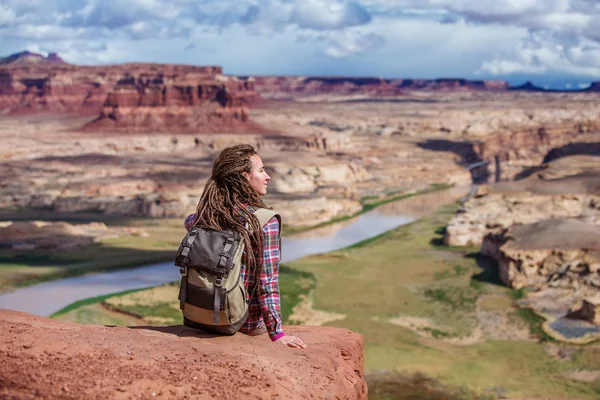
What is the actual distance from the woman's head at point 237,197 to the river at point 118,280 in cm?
2990

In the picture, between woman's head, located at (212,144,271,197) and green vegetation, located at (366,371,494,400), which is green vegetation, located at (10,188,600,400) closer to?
green vegetation, located at (366,371,494,400)

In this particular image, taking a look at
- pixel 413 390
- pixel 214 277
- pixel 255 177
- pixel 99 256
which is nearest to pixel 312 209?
pixel 99 256

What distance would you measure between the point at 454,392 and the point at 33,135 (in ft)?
335

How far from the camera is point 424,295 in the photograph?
37.2 meters

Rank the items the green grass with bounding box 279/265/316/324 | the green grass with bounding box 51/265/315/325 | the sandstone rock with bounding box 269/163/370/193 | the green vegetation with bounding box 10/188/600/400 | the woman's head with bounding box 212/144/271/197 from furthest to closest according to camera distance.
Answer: the sandstone rock with bounding box 269/163/370/193 < the green grass with bounding box 279/265/316/324 < the green grass with bounding box 51/265/315/325 < the green vegetation with bounding box 10/188/600/400 < the woman's head with bounding box 212/144/271/197

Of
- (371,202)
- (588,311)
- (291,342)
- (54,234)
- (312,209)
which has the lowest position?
(371,202)

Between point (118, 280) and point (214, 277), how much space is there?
38.2 m

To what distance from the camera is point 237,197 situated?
289 inches

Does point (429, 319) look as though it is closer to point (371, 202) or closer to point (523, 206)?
point (523, 206)

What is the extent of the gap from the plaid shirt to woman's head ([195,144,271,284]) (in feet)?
0.24

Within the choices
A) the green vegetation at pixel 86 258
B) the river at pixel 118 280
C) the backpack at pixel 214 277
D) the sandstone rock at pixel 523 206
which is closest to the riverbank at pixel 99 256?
the green vegetation at pixel 86 258

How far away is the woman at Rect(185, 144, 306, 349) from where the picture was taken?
7.11 meters

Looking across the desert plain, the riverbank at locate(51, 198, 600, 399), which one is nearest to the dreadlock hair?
the desert plain

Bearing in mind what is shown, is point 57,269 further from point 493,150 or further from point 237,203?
point 493,150
